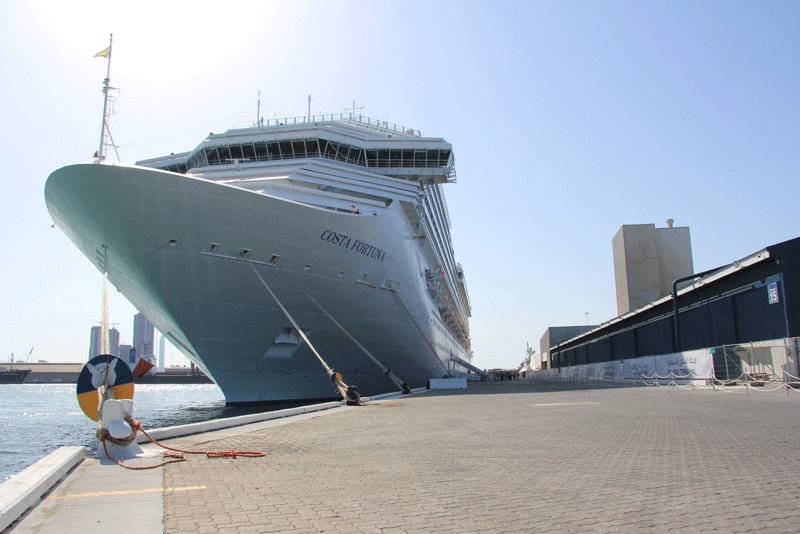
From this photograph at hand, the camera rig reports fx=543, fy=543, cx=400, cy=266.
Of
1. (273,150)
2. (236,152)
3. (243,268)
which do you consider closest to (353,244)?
(243,268)

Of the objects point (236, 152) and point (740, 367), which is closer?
point (740, 367)

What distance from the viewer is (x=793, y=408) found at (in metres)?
10.2

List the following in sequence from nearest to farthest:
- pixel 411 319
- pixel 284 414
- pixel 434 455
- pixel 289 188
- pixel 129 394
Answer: pixel 434 455, pixel 129 394, pixel 284 414, pixel 289 188, pixel 411 319

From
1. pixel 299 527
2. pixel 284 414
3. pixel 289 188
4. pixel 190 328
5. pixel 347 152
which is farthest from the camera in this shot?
pixel 347 152

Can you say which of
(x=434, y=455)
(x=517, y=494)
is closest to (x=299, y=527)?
(x=517, y=494)

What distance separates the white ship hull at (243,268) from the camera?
43.2ft

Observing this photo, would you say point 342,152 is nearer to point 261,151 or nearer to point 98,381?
point 261,151

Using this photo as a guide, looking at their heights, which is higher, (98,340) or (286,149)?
(286,149)

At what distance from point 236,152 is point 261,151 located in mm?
1012

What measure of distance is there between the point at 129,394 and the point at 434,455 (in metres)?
3.40

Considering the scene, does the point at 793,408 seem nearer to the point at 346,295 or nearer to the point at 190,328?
the point at 346,295

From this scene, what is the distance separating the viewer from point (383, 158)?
77.3 feet

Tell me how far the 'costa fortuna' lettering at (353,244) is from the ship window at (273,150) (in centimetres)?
738

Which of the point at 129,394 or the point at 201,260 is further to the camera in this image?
the point at 201,260
